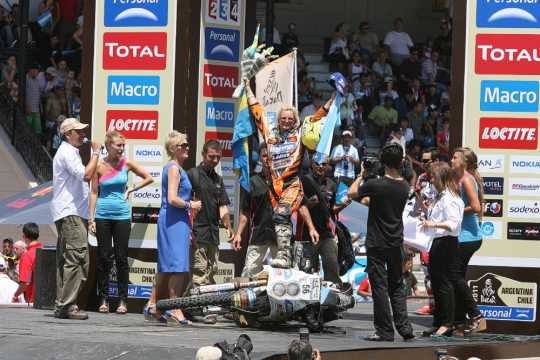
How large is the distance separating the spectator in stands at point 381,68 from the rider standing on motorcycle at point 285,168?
13889 millimetres

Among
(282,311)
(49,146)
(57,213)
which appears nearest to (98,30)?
(57,213)

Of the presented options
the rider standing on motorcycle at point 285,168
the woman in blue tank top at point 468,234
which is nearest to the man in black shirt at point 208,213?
the rider standing on motorcycle at point 285,168

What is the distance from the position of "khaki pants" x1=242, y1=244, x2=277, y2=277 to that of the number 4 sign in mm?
2555

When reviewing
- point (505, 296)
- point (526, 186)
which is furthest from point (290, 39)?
point (505, 296)

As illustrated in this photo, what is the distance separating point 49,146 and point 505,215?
12409 millimetres

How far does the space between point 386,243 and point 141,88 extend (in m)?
3.52

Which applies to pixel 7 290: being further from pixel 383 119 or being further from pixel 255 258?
pixel 383 119

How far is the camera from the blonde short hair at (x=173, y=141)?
1448 cm

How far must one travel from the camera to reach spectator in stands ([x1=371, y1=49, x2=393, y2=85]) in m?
28.7

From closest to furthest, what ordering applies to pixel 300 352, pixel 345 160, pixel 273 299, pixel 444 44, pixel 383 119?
1. pixel 300 352
2. pixel 273 299
3. pixel 345 160
4. pixel 383 119
5. pixel 444 44

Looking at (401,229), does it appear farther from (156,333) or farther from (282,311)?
(156,333)

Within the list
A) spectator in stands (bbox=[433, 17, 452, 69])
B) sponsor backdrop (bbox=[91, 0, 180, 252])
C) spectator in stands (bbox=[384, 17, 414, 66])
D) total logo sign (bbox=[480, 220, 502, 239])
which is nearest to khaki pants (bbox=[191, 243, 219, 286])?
sponsor backdrop (bbox=[91, 0, 180, 252])

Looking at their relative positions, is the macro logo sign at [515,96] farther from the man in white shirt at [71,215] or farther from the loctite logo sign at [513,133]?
the man in white shirt at [71,215]

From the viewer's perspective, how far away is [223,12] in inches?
639
